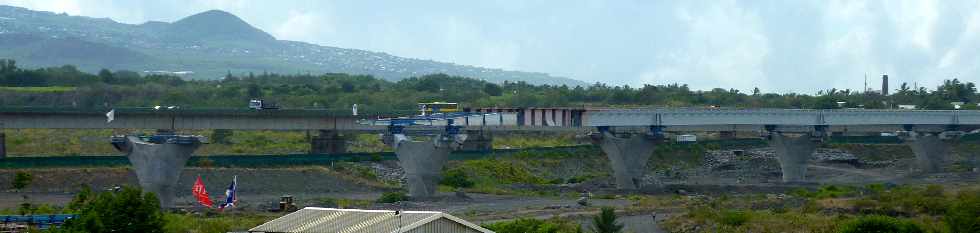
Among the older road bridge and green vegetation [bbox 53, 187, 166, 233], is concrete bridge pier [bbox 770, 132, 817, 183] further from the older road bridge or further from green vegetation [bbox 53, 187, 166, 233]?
green vegetation [bbox 53, 187, 166, 233]

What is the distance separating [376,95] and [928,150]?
6324 cm

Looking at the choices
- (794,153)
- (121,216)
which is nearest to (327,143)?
(794,153)

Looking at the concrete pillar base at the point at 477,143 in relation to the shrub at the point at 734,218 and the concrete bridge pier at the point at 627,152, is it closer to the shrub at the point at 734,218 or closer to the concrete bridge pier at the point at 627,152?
the concrete bridge pier at the point at 627,152

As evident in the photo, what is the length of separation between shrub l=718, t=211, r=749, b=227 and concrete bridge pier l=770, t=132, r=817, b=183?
38.1 meters

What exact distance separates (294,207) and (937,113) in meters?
61.5

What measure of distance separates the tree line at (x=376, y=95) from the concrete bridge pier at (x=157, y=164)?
196ft

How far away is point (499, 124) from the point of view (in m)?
89.1

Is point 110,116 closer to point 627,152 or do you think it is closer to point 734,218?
point 627,152

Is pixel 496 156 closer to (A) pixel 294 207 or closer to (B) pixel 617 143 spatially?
(B) pixel 617 143

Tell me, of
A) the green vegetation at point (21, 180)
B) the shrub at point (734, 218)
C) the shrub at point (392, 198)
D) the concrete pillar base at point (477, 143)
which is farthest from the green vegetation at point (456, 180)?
the shrub at point (734, 218)

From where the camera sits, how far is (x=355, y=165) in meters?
99.5

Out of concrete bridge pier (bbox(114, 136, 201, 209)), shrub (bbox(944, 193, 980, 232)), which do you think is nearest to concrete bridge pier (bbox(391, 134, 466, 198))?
concrete bridge pier (bbox(114, 136, 201, 209))

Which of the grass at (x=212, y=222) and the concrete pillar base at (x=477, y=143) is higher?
the concrete pillar base at (x=477, y=143)

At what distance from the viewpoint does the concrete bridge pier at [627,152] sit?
92812 mm
